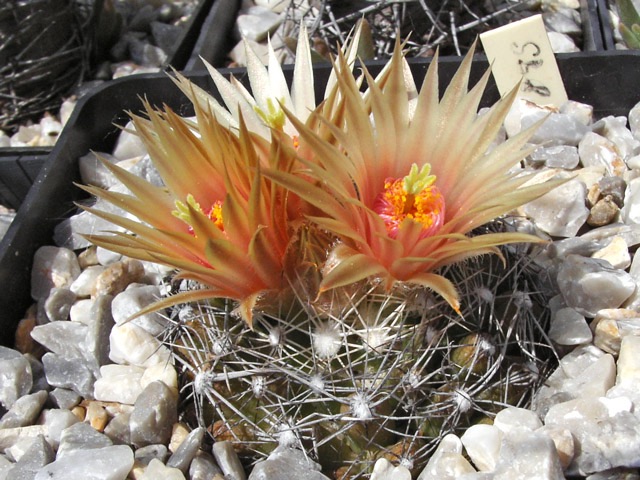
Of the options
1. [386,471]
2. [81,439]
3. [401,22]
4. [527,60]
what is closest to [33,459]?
[81,439]

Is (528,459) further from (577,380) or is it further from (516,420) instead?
(577,380)

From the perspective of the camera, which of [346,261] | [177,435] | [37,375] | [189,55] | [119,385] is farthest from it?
[189,55]

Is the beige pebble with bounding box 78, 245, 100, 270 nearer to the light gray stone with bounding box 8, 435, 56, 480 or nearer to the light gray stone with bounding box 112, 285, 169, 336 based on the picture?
the light gray stone with bounding box 112, 285, 169, 336

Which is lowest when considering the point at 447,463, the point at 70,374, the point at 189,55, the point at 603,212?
the point at 603,212

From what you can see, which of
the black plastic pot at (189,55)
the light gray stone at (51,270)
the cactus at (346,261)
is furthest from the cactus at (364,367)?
the black plastic pot at (189,55)

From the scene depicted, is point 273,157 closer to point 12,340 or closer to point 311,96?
point 311,96

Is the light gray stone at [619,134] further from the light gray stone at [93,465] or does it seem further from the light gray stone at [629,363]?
the light gray stone at [93,465]

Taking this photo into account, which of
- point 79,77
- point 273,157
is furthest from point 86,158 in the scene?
point 273,157
